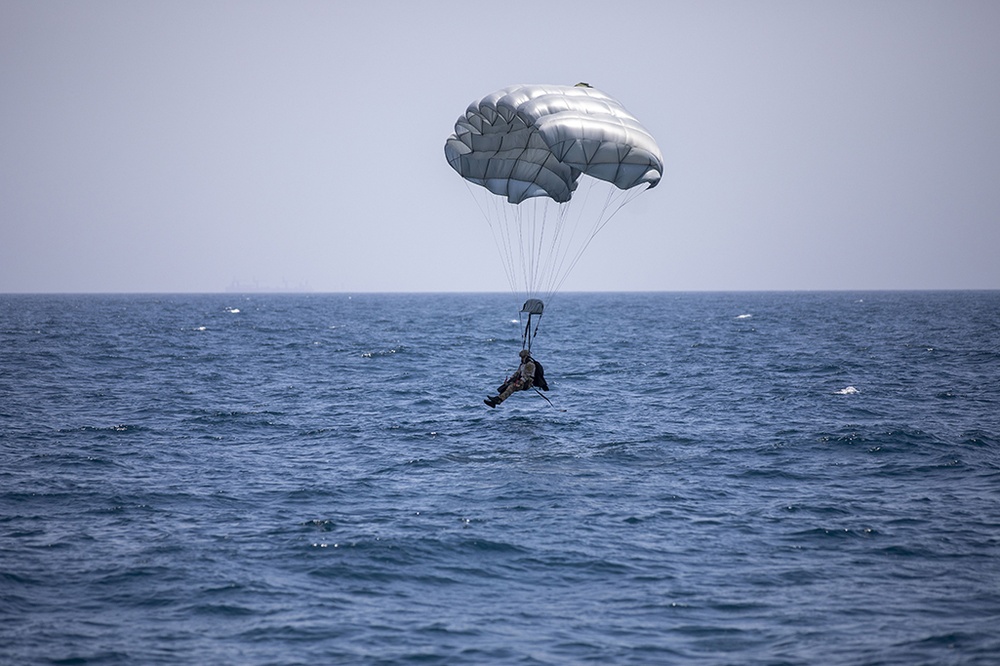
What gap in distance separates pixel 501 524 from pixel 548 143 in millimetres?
11435

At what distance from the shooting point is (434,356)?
242ft

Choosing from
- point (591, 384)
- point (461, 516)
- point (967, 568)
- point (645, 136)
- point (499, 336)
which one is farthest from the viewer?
point (499, 336)

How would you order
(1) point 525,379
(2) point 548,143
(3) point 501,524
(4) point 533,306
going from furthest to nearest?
(1) point 525,379
(4) point 533,306
(2) point 548,143
(3) point 501,524

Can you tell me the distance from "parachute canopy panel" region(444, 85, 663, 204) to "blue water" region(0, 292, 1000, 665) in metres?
10.0

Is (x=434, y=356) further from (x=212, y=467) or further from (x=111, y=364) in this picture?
(x=212, y=467)

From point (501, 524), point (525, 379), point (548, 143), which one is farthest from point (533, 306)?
point (501, 524)

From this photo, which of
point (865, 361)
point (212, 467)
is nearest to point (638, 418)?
point (212, 467)

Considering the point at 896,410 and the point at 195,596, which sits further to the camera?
the point at 896,410

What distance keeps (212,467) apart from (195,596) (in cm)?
1212

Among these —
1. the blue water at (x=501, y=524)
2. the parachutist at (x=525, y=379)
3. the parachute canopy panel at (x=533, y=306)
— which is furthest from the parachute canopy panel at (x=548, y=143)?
the blue water at (x=501, y=524)

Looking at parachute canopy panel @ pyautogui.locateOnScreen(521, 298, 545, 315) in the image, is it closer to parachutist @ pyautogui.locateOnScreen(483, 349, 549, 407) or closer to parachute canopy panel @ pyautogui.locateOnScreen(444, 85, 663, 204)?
parachutist @ pyautogui.locateOnScreen(483, 349, 549, 407)

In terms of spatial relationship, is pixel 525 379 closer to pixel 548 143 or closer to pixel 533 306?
pixel 533 306

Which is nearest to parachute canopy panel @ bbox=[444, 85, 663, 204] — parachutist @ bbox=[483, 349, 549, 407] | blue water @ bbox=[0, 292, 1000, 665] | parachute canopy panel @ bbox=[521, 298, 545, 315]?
parachute canopy panel @ bbox=[521, 298, 545, 315]

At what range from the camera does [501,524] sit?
22.8 m
